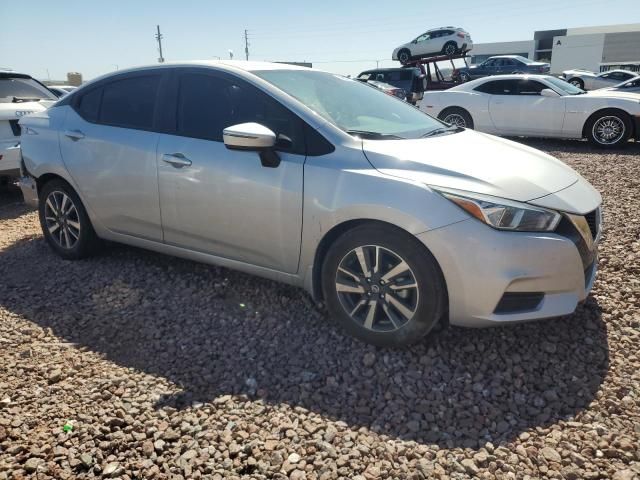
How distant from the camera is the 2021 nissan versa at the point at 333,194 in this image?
2.61 m

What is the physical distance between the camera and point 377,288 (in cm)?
287

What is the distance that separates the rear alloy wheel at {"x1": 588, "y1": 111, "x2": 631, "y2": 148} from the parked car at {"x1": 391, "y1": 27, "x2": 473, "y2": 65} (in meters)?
12.5

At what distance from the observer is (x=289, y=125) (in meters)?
3.14

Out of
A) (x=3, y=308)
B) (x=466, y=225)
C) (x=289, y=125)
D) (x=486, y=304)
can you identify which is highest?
(x=289, y=125)

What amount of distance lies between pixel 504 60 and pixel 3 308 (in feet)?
87.4

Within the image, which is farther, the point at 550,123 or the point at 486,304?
the point at 550,123

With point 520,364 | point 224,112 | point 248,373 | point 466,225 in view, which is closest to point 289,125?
point 224,112

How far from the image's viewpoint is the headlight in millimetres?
2566

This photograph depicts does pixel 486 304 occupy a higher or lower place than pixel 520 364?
higher

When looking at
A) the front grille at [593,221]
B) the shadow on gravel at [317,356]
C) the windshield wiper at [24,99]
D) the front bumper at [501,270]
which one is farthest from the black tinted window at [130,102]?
the windshield wiper at [24,99]

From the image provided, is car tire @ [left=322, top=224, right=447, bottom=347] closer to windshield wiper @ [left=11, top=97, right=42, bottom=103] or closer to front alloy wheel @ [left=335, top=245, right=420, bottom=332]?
front alloy wheel @ [left=335, top=245, right=420, bottom=332]

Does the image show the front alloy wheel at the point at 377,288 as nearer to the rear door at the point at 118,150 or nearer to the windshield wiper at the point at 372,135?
the windshield wiper at the point at 372,135

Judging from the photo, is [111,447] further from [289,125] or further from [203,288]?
[289,125]

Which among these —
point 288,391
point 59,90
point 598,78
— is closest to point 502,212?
point 288,391
